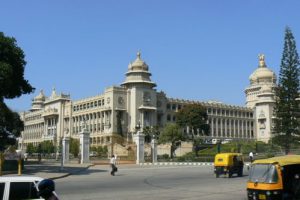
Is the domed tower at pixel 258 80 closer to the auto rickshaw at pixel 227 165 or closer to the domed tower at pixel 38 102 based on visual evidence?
the domed tower at pixel 38 102

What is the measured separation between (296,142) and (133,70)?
53.6m

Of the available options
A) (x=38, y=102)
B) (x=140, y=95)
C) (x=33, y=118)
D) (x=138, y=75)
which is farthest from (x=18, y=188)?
(x=38, y=102)

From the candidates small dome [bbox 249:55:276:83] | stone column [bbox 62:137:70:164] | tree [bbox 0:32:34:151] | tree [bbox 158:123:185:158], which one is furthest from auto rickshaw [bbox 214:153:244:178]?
small dome [bbox 249:55:276:83]

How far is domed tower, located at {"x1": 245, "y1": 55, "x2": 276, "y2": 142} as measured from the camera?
108125mm

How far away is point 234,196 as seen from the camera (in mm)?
16016

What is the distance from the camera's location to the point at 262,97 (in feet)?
362

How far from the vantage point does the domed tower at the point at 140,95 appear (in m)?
97.1

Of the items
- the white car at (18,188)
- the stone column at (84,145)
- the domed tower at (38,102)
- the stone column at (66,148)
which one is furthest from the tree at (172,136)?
the domed tower at (38,102)

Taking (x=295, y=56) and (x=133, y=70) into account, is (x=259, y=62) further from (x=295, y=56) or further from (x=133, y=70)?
(x=295, y=56)

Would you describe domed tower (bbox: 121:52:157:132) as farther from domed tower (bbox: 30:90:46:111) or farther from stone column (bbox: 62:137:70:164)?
domed tower (bbox: 30:90:46:111)

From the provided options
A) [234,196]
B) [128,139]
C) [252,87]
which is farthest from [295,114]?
[252,87]

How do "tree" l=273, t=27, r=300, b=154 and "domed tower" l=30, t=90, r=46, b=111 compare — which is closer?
"tree" l=273, t=27, r=300, b=154

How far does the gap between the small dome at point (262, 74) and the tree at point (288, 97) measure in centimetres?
6767

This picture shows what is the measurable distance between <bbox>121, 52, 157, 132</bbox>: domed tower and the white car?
86.9 metres
